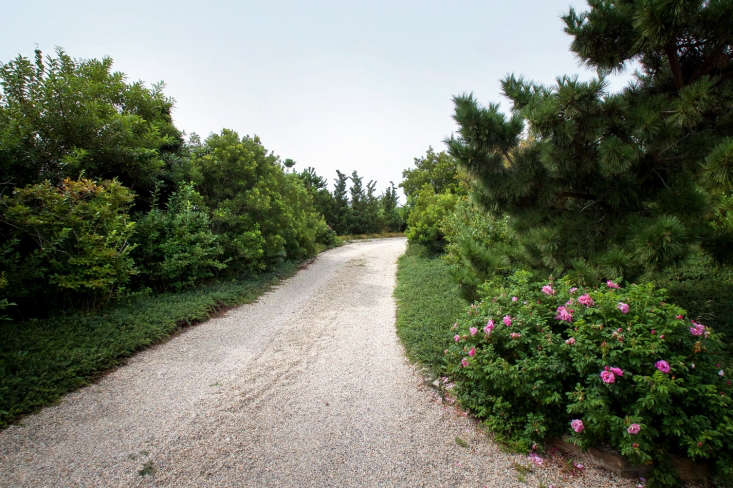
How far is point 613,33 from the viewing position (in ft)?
10.3

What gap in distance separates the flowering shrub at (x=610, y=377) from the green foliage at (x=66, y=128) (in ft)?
23.2

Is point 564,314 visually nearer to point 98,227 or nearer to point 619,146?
point 619,146

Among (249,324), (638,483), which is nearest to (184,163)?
(249,324)

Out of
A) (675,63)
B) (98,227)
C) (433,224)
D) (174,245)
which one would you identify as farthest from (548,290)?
(433,224)

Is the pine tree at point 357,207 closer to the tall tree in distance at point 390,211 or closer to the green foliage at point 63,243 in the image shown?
the tall tree in distance at point 390,211

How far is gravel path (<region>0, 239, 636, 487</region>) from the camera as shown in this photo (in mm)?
2320

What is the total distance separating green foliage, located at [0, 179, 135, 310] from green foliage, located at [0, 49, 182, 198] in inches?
23.0

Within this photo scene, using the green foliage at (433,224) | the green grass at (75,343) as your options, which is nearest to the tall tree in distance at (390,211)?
the green foliage at (433,224)

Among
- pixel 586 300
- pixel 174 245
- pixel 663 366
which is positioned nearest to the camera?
pixel 663 366

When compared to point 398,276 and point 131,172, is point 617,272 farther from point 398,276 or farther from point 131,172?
point 131,172

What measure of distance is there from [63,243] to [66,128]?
265 cm

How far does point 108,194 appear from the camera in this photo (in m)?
5.20

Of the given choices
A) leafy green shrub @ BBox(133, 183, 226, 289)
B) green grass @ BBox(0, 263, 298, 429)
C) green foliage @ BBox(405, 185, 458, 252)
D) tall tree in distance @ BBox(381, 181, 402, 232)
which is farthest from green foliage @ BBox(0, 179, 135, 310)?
tall tree in distance @ BBox(381, 181, 402, 232)

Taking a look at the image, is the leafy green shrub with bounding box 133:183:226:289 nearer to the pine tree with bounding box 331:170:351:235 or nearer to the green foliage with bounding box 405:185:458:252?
the green foliage with bounding box 405:185:458:252
